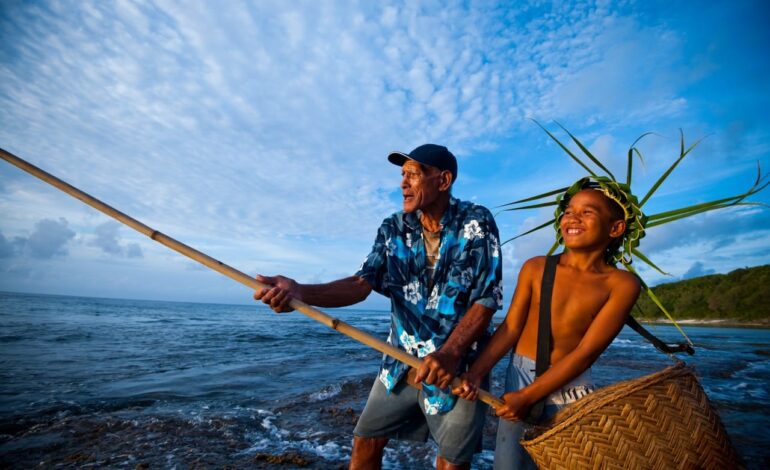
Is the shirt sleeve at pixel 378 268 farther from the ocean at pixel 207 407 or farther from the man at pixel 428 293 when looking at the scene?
the ocean at pixel 207 407

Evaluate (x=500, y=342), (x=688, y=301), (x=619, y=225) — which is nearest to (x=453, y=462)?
(x=500, y=342)

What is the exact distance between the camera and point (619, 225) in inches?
103

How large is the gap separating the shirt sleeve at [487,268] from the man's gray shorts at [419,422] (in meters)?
0.67

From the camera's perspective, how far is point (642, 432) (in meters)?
1.73

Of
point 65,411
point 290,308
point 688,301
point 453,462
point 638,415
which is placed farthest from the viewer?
point 688,301

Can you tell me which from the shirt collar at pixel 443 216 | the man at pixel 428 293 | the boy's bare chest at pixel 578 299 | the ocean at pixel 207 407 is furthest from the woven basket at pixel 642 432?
the ocean at pixel 207 407

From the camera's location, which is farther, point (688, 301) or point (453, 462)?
point (688, 301)

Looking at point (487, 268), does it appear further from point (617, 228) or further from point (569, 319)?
point (617, 228)

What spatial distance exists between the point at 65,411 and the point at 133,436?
2040 mm

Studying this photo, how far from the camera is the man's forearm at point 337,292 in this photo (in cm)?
251

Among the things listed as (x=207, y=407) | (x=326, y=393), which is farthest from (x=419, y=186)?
(x=326, y=393)

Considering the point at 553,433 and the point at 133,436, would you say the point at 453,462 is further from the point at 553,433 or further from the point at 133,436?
the point at 133,436

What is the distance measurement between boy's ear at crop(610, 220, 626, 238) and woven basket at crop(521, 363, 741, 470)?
105 centimetres

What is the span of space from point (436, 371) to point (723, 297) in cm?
6211
